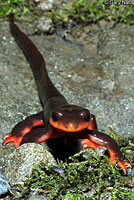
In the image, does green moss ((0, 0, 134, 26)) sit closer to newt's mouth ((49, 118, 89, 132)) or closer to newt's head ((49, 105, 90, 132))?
newt's head ((49, 105, 90, 132))

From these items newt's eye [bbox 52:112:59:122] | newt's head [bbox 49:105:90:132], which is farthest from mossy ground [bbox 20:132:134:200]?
newt's eye [bbox 52:112:59:122]

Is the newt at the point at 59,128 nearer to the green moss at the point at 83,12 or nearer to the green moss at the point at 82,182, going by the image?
the green moss at the point at 82,182

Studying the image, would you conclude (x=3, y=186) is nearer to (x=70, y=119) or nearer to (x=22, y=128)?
(x=70, y=119)

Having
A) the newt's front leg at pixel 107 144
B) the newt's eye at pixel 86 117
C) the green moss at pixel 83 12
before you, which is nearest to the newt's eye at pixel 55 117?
the newt's eye at pixel 86 117

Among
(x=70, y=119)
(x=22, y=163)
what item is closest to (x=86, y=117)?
(x=70, y=119)

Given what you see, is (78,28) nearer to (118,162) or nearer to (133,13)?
(133,13)

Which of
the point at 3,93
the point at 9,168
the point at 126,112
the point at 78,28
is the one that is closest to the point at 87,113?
the point at 9,168
